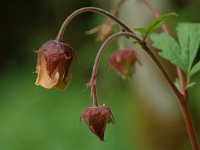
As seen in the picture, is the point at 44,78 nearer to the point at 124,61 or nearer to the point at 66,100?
the point at 124,61

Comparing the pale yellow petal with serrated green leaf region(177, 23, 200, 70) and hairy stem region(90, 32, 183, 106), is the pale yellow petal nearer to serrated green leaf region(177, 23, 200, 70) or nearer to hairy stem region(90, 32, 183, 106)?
hairy stem region(90, 32, 183, 106)

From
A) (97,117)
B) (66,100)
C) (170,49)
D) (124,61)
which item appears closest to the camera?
(97,117)

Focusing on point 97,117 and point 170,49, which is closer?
point 97,117

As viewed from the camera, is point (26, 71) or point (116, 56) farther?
point (26, 71)

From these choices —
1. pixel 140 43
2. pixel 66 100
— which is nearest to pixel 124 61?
pixel 140 43

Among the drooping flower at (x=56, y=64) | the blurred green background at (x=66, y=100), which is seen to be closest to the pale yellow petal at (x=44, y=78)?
the drooping flower at (x=56, y=64)

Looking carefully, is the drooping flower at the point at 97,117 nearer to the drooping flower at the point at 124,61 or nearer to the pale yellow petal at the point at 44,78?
the pale yellow petal at the point at 44,78

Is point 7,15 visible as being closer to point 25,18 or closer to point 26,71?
point 25,18

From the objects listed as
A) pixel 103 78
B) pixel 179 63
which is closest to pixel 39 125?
pixel 103 78
